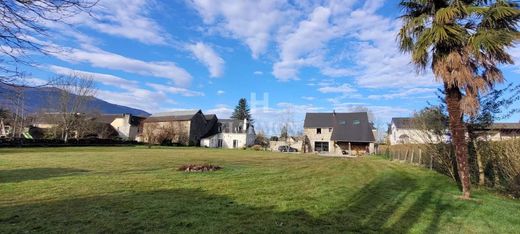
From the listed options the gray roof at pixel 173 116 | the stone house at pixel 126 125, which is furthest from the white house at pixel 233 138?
the stone house at pixel 126 125

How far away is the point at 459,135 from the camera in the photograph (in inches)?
402

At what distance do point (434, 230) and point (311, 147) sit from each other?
184 feet

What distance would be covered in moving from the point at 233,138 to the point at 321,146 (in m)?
20.8

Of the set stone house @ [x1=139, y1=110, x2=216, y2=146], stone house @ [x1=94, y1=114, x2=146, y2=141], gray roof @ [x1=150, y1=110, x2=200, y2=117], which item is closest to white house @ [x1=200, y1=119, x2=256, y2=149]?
stone house @ [x1=139, y1=110, x2=216, y2=146]

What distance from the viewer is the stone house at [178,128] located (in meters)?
64.6

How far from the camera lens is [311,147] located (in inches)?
2441

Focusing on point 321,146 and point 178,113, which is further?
point 178,113

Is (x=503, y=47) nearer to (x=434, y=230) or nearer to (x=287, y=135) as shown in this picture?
(x=434, y=230)

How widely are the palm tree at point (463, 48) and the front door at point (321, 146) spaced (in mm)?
50668

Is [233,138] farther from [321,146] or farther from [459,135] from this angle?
[459,135]

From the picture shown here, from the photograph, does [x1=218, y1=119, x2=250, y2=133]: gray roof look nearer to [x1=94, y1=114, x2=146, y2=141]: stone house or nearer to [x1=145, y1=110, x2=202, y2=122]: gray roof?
[x1=145, y1=110, x2=202, y2=122]: gray roof

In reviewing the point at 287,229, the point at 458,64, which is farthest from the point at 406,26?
the point at 287,229

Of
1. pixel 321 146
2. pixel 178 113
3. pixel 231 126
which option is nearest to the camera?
pixel 321 146

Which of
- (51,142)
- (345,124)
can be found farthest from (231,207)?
(345,124)
